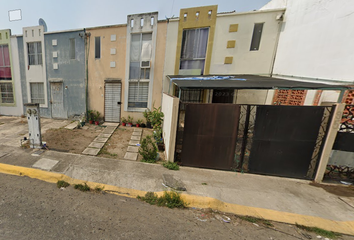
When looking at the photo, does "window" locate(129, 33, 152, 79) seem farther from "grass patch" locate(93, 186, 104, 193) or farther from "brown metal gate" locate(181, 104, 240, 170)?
"grass patch" locate(93, 186, 104, 193)

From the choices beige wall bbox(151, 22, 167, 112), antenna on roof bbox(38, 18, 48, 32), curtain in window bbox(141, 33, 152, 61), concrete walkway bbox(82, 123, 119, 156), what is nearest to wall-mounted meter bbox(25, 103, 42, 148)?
concrete walkway bbox(82, 123, 119, 156)

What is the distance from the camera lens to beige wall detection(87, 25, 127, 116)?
8375 mm

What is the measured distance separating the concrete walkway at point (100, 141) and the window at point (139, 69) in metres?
1.89

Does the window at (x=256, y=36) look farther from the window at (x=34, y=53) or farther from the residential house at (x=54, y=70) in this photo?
the window at (x=34, y=53)

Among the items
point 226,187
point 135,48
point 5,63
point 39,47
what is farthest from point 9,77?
point 226,187

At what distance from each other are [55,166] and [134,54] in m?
7.10

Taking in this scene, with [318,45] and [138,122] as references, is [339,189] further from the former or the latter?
[138,122]

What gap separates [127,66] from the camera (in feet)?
A: 27.9

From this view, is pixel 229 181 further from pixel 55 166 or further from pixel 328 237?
pixel 55 166

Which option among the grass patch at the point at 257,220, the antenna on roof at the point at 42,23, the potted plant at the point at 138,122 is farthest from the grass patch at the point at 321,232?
the antenna on roof at the point at 42,23

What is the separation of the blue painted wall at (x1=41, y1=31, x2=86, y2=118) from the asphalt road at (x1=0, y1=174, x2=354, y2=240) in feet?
24.0

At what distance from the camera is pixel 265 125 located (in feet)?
13.5

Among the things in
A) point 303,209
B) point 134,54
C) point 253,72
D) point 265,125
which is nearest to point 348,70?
point 265,125

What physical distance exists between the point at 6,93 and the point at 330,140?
18.5 m
